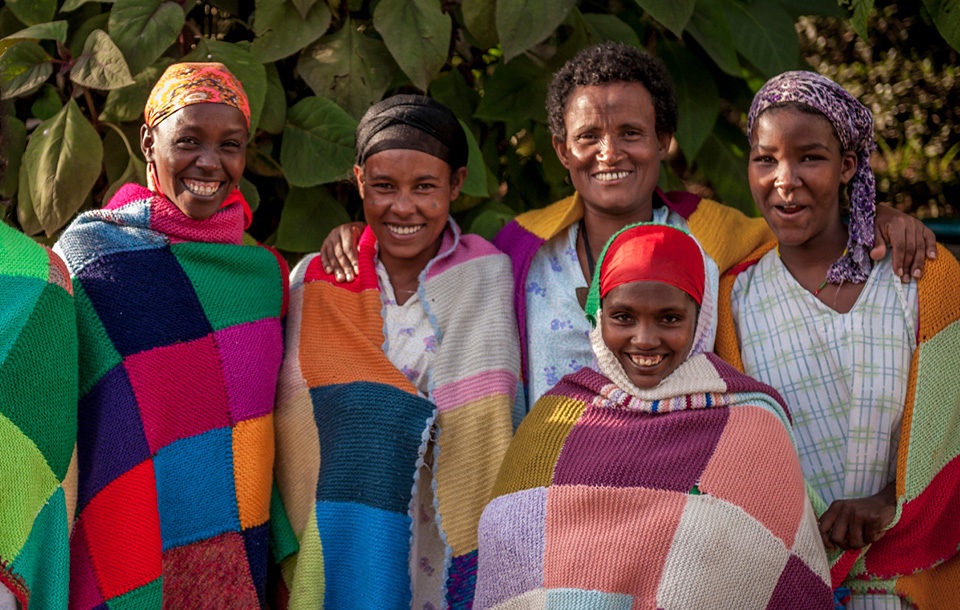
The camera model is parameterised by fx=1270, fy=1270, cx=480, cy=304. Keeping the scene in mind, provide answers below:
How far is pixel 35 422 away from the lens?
257 centimetres

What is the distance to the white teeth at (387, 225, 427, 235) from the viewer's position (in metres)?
3.16

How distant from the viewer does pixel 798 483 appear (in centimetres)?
258

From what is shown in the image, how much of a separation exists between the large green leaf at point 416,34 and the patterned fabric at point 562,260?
55 cm

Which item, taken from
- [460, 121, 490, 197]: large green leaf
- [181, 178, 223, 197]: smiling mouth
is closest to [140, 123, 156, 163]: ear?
[181, 178, 223, 197]: smiling mouth

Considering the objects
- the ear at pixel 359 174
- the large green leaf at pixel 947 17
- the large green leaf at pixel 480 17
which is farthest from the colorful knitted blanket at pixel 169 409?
the large green leaf at pixel 947 17

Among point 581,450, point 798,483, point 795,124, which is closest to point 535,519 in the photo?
point 581,450

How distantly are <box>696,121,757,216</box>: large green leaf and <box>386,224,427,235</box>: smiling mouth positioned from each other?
46.8 inches

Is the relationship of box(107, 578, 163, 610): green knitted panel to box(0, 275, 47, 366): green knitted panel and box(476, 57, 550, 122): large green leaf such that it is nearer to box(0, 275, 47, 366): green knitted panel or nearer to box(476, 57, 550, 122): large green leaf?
box(0, 275, 47, 366): green knitted panel

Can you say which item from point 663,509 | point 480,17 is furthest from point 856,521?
point 480,17

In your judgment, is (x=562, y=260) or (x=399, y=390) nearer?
(x=399, y=390)

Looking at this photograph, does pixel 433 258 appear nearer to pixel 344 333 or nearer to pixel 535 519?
pixel 344 333

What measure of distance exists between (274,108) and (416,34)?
0.46 meters

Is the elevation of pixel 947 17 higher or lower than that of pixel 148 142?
higher

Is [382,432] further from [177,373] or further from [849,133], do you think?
[849,133]
